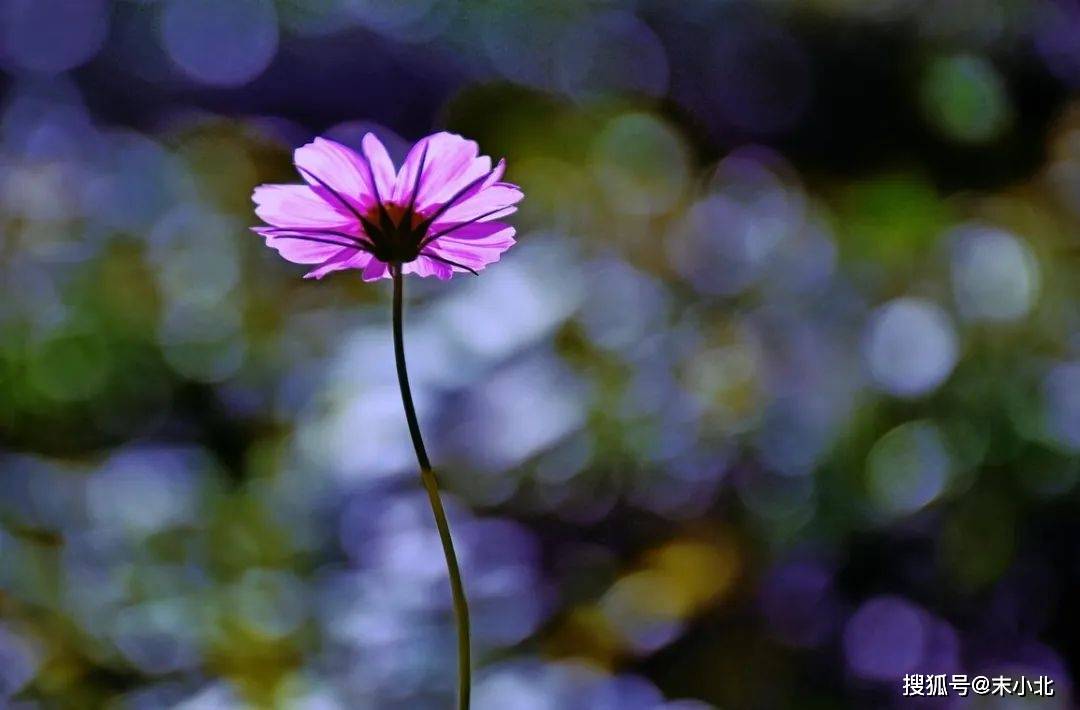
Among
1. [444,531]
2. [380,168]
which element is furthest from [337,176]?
[444,531]

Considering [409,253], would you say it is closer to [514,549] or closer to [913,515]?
[514,549]

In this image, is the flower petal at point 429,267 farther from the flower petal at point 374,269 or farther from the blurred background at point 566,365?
the blurred background at point 566,365

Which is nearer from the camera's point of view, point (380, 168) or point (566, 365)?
point (380, 168)

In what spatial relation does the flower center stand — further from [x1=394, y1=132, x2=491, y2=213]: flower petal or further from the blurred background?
the blurred background

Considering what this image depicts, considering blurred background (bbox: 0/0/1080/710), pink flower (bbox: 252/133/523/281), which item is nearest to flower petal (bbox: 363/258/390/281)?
pink flower (bbox: 252/133/523/281)

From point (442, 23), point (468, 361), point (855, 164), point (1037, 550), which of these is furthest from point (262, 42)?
point (1037, 550)

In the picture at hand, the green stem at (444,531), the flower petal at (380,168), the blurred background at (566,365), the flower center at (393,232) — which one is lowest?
the green stem at (444,531)

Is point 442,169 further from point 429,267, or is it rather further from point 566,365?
point 566,365

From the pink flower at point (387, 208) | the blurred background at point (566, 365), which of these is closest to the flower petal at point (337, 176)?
the pink flower at point (387, 208)
